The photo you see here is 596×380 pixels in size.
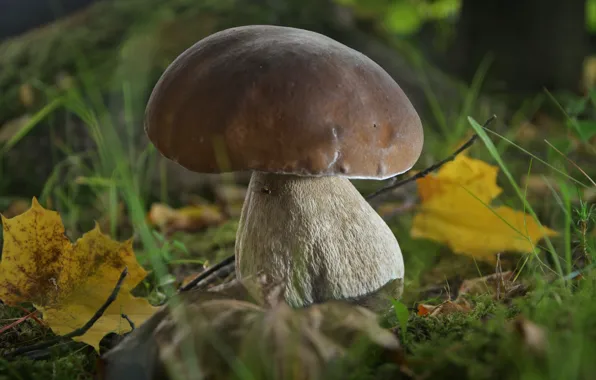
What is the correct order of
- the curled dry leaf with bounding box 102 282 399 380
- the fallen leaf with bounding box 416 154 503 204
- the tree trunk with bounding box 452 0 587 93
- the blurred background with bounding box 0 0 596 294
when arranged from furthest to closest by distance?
the tree trunk with bounding box 452 0 587 93, the blurred background with bounding box 0 0 596 294, the fallen leaf with bounding box 416 154 503 204, the curled dry leaf with bounding box 102 282 399 380

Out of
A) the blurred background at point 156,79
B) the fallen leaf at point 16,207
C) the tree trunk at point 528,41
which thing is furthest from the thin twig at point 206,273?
the tree trunk at point 528,41

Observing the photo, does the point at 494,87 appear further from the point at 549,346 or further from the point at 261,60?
the point at 549,346

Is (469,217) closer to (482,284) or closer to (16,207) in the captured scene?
(482,284)

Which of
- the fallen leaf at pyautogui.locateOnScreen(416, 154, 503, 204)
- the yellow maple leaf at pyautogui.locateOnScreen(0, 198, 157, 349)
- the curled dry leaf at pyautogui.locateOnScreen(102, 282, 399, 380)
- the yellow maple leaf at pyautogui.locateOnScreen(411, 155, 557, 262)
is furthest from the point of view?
the fallen leaf at pyautogui.locateOnScreen(416, 154, 503, 204)

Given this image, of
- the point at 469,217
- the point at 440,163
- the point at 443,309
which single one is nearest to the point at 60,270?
the point at 443,309

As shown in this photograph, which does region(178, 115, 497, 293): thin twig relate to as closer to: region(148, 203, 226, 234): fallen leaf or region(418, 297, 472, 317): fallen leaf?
region(418, 297, 472, 317): fallen leaf

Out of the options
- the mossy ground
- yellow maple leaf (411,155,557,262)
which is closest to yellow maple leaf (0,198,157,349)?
the mossy ground

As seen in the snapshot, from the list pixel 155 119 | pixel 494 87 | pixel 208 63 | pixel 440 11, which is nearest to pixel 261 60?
pixel 208 63

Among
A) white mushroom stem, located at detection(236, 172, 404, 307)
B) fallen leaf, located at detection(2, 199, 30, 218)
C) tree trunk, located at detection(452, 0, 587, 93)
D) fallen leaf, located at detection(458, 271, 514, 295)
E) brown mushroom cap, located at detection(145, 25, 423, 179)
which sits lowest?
tree trunk, located at detection(452, 0, 587, 93)
